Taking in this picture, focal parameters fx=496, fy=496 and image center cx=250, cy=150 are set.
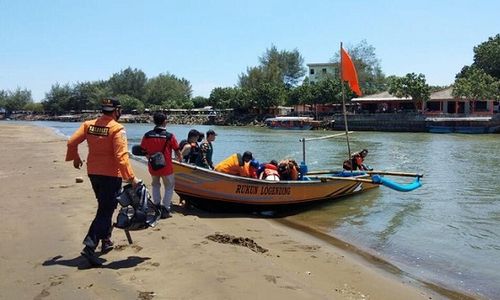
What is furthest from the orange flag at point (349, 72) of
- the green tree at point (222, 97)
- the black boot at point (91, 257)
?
the green tree at point (222, 97)

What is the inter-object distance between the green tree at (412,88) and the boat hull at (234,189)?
54545mm

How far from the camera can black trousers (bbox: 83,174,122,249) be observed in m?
5.71

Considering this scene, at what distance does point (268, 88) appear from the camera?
85188mm

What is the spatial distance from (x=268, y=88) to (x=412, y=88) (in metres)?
28.8

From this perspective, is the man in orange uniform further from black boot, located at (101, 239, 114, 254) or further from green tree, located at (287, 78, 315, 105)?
green tree, located at (287, 78, 315, 105)

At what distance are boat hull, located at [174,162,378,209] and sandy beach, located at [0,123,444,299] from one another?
748 millimetres

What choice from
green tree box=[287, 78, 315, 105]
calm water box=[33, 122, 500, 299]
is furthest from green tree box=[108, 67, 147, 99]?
calm water box=[33, 122, 500, 299]

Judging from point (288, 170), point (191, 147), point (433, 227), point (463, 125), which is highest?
point (191, 147)

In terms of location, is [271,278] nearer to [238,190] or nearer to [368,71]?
[238,190]

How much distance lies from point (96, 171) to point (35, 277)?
51.0 inches

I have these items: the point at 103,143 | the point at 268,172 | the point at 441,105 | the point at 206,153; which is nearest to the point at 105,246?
the point at 103,143

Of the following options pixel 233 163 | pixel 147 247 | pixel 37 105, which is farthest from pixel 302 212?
pixel 37 105

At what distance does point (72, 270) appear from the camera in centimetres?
535

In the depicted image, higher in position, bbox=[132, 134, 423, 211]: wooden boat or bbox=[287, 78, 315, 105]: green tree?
bbox=[287, 78, 315, 105]: green tree
